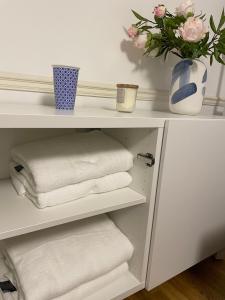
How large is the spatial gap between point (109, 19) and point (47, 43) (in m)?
0.27

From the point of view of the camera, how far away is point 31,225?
2.03 ft

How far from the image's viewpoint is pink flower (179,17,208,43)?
2.75ft

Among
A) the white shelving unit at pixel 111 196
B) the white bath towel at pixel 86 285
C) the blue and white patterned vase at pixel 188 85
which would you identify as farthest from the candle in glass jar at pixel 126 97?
the white bath towel at pixel 86 285

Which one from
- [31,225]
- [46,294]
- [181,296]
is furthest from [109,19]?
[181,296]

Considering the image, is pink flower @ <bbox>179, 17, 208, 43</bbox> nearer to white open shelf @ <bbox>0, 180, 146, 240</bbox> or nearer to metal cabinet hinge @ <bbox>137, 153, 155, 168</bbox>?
metal cabinet hinge @ <bbox>137, 153, 155, 168</bbox>

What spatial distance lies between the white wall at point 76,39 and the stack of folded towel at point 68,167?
10.1 inches

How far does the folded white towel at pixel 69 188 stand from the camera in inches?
27.7

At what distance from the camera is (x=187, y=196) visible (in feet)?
2.91

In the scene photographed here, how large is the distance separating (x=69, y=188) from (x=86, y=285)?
0.32 metres

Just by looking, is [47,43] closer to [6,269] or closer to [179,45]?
[179,45]

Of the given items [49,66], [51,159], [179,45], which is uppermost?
[179,45]

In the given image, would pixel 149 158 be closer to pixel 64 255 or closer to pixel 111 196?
pixel 111 196

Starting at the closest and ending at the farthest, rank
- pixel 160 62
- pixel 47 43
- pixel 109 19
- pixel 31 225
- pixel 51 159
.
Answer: pixel 31 225 < pixel 51 159 < pixel 47 43 < pixel 109 19 < pixel 160 62

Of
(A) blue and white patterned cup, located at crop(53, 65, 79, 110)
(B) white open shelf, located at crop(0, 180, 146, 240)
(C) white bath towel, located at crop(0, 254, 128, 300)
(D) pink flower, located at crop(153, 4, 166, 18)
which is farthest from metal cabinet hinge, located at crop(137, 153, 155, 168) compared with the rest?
(D) pink flower, located at crop(153, 4, 166, 18)
